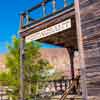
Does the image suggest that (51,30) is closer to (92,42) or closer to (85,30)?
(85,30)

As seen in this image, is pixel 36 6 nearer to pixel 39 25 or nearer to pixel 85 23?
pixel 39 25

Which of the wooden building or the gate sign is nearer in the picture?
the wooden building

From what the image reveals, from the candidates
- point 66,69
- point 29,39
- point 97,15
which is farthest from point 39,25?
point 66,69

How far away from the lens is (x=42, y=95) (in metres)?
12.6

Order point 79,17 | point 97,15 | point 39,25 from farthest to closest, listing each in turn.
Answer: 1. point 39,25
2. point 79,17
3. point 97,15

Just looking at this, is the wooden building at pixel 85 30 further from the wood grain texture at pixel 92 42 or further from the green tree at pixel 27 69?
the green tree at pixel 27 69

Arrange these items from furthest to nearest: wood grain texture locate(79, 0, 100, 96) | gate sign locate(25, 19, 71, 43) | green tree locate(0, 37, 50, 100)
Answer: green tree locate(0, 37, 50, 100) → gate sign locate(25, 19, 71, 43) → wood grain texture locate(79, 0, 100, 96)

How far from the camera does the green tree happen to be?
1299 centimetres

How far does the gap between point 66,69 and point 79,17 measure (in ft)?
39.3

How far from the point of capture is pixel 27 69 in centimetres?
1317

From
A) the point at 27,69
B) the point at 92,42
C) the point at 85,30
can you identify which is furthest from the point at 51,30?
the point at 27,69

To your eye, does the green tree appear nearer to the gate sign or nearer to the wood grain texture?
the gate sign

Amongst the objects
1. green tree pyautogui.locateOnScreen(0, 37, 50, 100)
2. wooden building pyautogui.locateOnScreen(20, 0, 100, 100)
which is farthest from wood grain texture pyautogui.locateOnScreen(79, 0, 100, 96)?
green tree pyautogui.locateOnScreen(0, 37, 50, 100)

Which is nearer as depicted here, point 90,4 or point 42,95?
point 90,4
